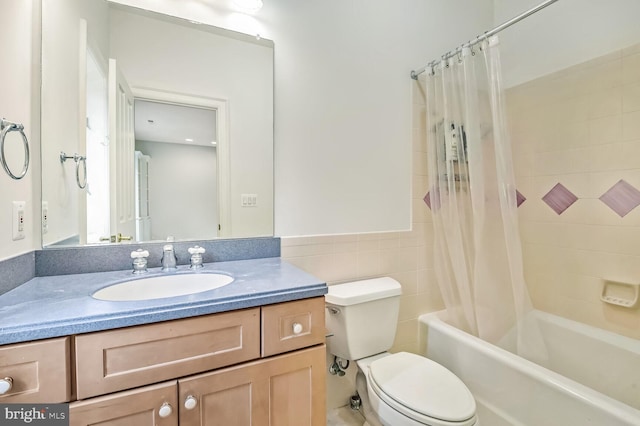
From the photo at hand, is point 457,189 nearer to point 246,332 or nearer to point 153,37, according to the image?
point 246,332

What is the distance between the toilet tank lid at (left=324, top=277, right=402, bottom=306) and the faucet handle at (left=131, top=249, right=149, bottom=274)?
30.1 inches

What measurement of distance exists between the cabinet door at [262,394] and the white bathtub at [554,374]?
2.83ft

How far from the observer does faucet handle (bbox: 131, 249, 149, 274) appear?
3.83 ft

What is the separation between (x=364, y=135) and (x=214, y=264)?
3.56 ft

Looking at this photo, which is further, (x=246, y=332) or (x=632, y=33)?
(x=632, y=33)

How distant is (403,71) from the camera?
1.84 metres

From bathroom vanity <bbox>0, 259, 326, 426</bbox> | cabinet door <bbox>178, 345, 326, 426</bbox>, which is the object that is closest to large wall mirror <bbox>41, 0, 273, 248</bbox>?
bathroom vanity <bbox>0, 259, 326, 426</bbox>

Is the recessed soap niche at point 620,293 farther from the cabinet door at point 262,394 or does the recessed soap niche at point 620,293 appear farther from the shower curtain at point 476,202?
the cabinet door at point 262,394

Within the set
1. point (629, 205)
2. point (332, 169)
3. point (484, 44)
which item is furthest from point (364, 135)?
point (629, 205)

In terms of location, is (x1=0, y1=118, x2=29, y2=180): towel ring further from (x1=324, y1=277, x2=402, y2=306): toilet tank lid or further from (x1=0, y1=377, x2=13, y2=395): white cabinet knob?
(x1=324, y1=277, x2=402, y2=306): toilet tank lid

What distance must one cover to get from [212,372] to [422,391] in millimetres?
823

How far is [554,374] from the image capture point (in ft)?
3.90

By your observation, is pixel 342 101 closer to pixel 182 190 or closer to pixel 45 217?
pixel 182 190

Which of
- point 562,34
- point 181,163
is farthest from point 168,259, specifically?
point 562,34
